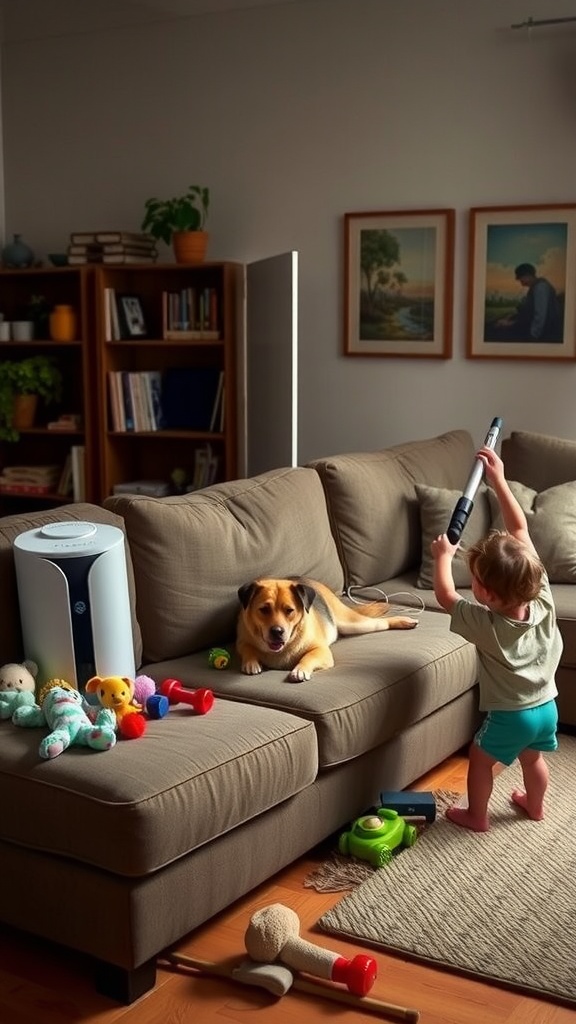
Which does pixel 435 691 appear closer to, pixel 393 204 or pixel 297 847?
pixel 297 847

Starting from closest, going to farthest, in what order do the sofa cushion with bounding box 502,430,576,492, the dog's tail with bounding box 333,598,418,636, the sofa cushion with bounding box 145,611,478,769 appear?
the sofa cushion with bounding box 145,611,478,769
the dog's tail with bounding box 333,598,418,636
the sofa cushion with bounding box 502,430,576,492

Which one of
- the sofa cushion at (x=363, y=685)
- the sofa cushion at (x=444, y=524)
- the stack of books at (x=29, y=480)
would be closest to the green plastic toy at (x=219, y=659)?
the sofa cushion at (x=363, y=685)

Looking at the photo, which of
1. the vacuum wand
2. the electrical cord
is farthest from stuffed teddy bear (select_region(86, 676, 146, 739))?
the electrical cord

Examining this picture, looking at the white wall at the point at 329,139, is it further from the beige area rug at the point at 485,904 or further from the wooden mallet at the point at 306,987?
the wooden mallet at the point at 306,987

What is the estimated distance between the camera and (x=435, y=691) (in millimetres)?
3113

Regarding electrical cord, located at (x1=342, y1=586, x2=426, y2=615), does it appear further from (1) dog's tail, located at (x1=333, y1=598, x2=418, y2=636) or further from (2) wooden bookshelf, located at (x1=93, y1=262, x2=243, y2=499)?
(2) wooden bookshelf, located at (x1=93, y1=262, x2=243, y2=499)

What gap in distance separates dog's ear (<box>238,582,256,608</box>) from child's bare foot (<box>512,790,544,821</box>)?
35.3 inches

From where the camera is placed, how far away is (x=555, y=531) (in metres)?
3.82

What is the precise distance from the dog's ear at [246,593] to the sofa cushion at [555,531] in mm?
1270

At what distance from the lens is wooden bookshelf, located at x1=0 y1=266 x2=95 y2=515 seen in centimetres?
535

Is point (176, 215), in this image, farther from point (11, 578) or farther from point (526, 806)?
point (526, 806)

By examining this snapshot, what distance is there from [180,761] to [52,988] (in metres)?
0.51

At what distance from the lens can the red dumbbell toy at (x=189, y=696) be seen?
103 inches

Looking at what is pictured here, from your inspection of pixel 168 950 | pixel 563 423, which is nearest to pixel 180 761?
pixel 168 950
